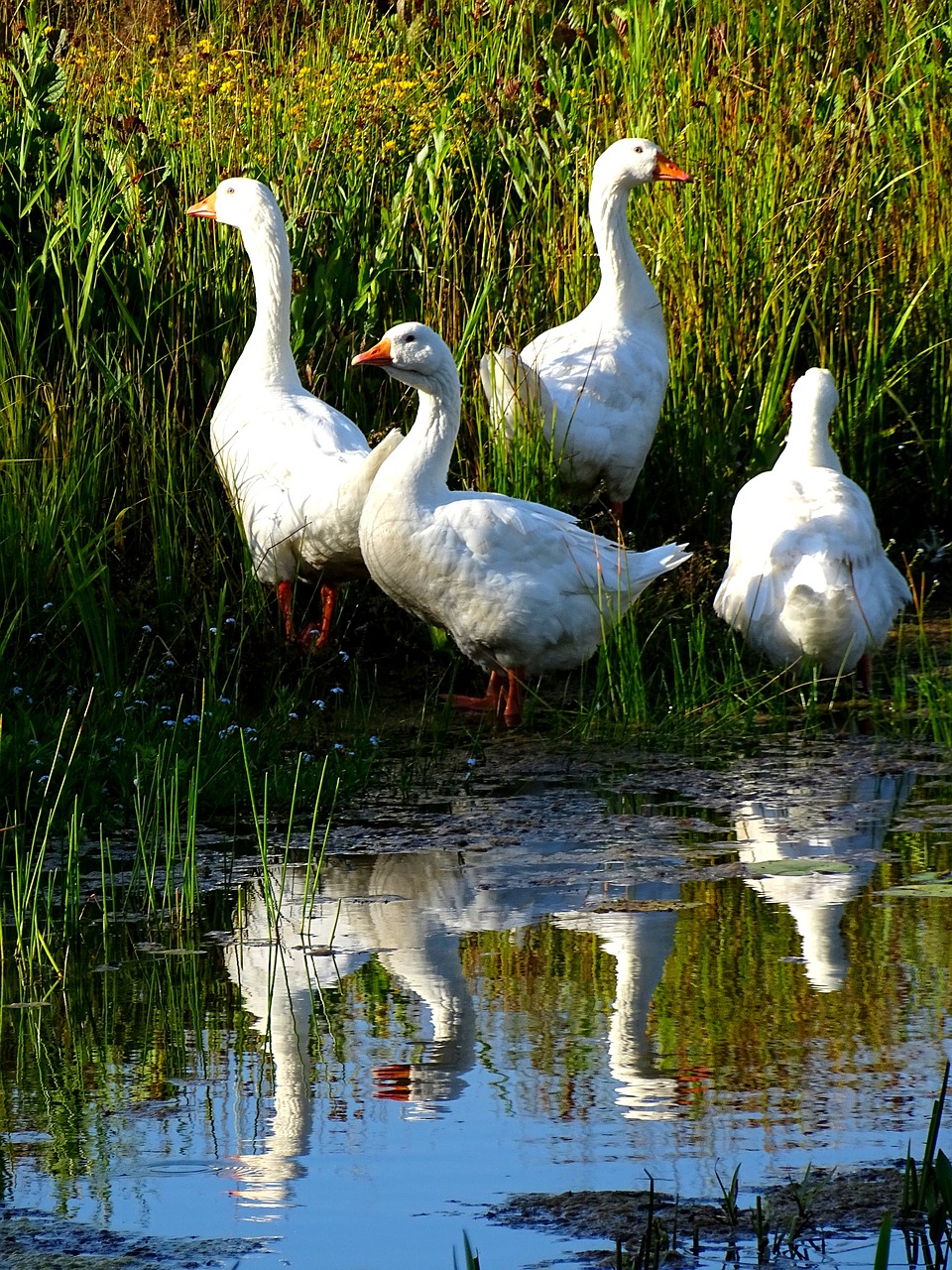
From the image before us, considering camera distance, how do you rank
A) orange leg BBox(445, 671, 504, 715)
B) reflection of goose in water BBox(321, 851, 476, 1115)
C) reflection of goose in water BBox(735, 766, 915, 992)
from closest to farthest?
reflection of goose in water BBox(321, 851, 476, 1115) < reflection of goose in water BBox(735, 766, 915, 992) < orange leg BBox(445, 671, 504, 715)

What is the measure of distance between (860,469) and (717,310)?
0.91 metres

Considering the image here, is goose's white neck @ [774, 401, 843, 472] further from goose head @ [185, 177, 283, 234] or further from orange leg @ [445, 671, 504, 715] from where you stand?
goose head @ [185, 177, 283, 234]

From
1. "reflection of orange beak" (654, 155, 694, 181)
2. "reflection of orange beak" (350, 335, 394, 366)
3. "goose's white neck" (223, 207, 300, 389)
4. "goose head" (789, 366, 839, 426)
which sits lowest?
"goose head" (789, 366, 839, 426)

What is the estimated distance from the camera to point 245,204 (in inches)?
290

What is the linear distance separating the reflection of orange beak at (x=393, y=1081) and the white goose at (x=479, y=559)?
291 centimetres

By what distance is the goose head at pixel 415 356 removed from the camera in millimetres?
6250

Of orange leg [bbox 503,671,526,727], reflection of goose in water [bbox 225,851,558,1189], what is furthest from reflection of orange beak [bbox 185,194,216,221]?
reflection of goose in water [bbox 225,851,558,1189]

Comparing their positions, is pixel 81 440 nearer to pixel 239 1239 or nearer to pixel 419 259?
pixel 419 259

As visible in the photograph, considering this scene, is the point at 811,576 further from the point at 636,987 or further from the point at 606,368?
the point at 636,987

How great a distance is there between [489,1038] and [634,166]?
5289 mm

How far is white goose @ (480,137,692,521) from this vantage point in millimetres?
6973

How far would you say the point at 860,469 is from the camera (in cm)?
785

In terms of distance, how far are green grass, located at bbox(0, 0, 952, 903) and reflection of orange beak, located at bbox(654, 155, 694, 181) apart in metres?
0.18

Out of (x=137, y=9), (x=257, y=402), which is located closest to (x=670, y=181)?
(x=257, y=402)
